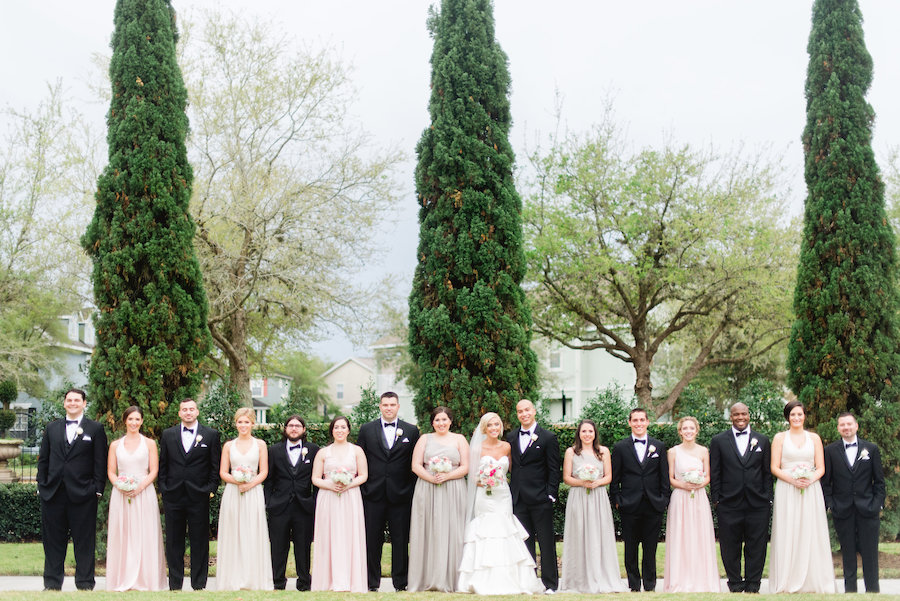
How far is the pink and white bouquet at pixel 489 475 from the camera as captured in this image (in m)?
8.58

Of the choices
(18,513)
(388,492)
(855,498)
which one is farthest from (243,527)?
(18,513)

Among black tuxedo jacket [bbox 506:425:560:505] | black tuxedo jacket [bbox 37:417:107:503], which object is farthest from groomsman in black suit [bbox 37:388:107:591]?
black tuxedo jacket [bbox 506:425:560:505]

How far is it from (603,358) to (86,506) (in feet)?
126

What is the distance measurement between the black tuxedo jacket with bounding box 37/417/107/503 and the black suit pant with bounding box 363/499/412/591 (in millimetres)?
2642

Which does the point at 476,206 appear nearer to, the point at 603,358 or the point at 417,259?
the point at 417,259

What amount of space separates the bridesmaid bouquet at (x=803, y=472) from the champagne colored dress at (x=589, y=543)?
1.82m

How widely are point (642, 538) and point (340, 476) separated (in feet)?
10.2

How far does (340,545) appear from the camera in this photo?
8781 mm

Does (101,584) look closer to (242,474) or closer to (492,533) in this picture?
(242,474)

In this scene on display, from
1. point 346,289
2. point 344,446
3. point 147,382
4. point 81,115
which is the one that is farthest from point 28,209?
point 344,446

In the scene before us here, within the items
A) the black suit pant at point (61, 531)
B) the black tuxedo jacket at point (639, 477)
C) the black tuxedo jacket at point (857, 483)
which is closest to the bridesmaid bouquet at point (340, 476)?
the black suit pant at point (61, 531)

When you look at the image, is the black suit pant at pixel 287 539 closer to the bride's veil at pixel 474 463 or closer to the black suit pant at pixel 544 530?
the bride's veil at pixel 474 463

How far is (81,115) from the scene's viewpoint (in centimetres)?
2158

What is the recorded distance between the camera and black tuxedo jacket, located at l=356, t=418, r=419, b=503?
906cm
